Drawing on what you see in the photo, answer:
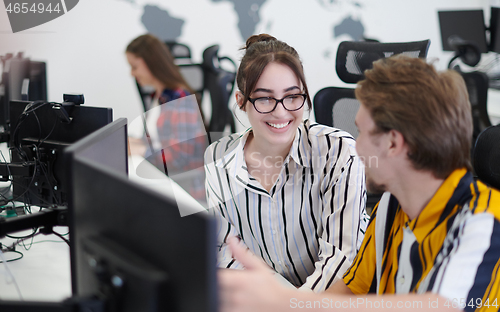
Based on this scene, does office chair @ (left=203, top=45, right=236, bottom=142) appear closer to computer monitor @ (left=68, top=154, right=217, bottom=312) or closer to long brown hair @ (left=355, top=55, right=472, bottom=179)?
long brown hair @ (left=355, top=55, right=472, bottom=179)

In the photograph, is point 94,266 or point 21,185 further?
point 21,185

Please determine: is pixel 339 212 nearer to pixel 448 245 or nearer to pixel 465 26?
pixel 448 245

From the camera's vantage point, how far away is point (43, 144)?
154cm

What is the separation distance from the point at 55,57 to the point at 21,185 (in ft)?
9.68

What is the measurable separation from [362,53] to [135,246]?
1.65 metres

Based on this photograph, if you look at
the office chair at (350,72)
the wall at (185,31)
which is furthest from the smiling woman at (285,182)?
the wall at (185,31)

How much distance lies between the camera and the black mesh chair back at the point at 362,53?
189 centimetres

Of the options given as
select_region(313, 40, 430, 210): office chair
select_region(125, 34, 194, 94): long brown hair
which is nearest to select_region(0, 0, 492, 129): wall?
select_region(125, 34, 194, 94): long brown hair

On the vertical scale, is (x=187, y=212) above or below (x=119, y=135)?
below

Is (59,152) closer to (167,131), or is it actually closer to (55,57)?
(167,131)

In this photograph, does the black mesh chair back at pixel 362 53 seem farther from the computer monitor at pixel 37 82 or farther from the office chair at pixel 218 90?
the computer monitor at pixel 37 82

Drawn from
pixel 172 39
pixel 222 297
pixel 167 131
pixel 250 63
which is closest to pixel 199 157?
pixel 167 131

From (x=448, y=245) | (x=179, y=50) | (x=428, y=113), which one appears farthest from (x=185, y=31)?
(x=448, y=245)

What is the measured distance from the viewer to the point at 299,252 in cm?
137
